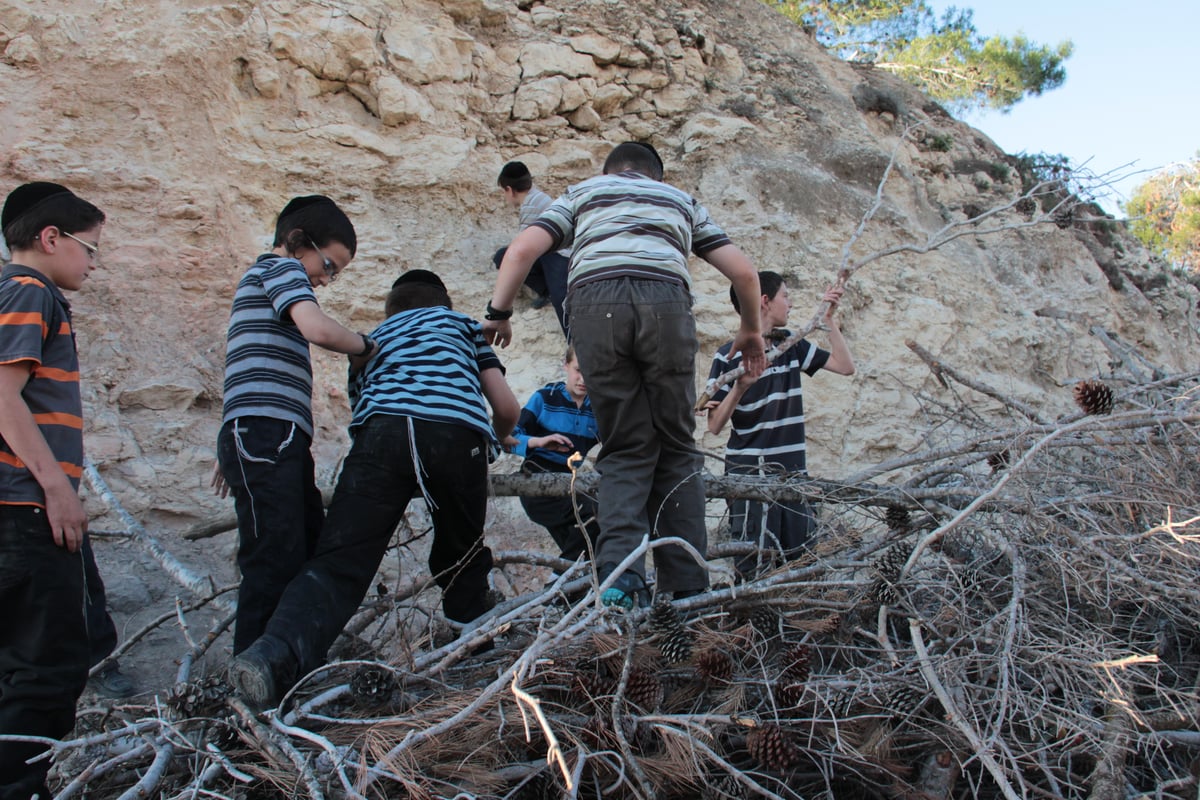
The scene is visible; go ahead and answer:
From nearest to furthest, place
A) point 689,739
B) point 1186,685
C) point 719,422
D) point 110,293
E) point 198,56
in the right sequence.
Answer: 1. point 689,739
2. point 1186,685
3. point 719,422
4. point 110,293
5. point 198,56

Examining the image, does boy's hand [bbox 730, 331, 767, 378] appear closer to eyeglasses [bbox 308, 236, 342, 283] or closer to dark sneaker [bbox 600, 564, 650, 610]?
dark sneaker [bbox 600, 564, 650, 610]

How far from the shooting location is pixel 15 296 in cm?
262

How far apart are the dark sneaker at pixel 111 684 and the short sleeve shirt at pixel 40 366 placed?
2.93ft

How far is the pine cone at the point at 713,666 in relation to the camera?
8.24 feet

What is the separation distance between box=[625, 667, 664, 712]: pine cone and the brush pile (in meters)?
0.01

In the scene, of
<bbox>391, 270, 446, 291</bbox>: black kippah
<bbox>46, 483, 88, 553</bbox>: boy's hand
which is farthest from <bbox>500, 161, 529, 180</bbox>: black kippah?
<bbox>46, 483, 88, 553</bbox>: boy's hand

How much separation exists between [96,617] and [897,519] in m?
2.78

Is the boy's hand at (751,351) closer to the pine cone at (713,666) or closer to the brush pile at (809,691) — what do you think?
the brush pile at (809,691)

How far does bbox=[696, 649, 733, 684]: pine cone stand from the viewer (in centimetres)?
251

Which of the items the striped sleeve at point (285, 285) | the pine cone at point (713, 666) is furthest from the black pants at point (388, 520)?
the pine cone at point (713, 666)

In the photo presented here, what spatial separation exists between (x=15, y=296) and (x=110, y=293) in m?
2.85

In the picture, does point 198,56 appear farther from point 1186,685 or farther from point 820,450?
point 1186,685

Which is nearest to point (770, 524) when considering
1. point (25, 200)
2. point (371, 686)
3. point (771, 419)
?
point (771, 419)

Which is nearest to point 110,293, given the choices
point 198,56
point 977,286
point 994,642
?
point 198,56
